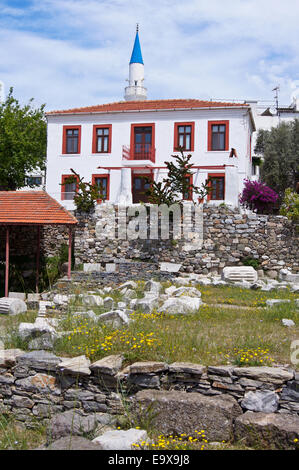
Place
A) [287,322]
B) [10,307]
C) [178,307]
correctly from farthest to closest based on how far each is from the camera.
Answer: [10,307] < [178,307] < [287,322]

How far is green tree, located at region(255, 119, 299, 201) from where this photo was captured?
2897 cm

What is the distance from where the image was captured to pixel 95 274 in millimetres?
17219

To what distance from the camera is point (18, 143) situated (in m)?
29.5

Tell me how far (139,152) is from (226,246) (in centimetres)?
896

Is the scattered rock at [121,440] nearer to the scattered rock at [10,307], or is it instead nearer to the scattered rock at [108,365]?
the scattered rock at [108,365]

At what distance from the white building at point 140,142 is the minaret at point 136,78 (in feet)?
21.1

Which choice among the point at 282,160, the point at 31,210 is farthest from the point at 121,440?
the point at 282,160

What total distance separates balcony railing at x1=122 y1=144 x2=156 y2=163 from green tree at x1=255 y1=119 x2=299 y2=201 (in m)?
8.86

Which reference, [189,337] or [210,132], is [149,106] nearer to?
[210,132]

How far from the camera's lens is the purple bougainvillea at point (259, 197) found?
20888 mm

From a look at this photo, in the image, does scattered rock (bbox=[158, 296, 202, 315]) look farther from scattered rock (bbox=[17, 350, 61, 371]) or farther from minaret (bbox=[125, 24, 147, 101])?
minaret (bbox=[125, 24, 147, 101])

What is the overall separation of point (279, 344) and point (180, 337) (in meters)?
1.57
